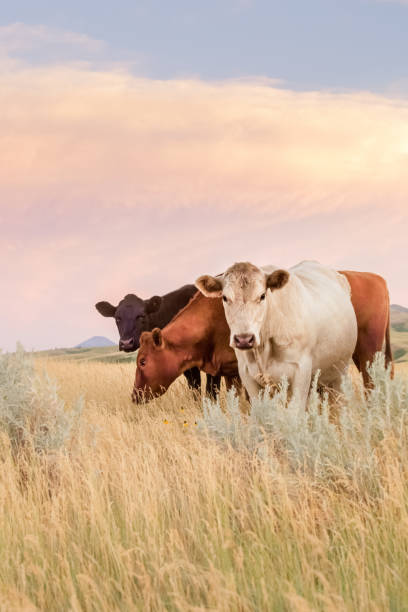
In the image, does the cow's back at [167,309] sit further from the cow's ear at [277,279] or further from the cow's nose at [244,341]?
the cow's nose at [244,341]

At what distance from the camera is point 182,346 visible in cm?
782

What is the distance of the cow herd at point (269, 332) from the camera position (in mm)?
5793

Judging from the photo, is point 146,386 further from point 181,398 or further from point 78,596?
point 78,596

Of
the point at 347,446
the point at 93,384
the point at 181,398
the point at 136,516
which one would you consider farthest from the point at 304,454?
the point at 93,384

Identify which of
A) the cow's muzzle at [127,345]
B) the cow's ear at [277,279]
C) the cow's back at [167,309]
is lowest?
the cow's muzzle at [127,345]

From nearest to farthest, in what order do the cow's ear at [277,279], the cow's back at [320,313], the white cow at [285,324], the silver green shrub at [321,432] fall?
the silver green shrub at [321,432], the white cow at [285,324], the cow's ear at [277,279], the cow's back at [320,313]

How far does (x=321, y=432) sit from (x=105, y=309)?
659 cm

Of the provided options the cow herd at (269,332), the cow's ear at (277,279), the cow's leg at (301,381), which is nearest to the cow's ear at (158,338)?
the cow herd at (269,332)

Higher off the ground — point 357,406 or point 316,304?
point 316,304

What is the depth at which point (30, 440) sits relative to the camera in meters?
5.45


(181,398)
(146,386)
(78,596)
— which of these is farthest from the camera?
(181,398)

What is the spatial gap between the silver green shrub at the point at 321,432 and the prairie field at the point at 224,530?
0.8 inches

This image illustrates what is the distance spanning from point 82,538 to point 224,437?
1.62 m

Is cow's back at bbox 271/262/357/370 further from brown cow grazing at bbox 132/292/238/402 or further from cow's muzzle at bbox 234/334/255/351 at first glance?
brown cow grazing at bbox 132/292/238/402
